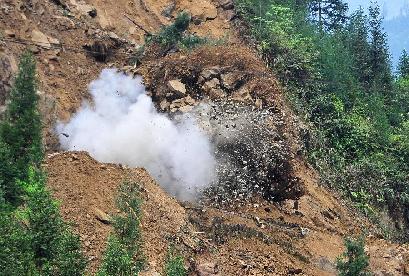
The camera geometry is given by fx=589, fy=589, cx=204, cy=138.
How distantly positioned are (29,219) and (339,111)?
73.7 feet

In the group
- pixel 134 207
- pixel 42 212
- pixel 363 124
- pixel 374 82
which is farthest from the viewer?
pixel 374 82

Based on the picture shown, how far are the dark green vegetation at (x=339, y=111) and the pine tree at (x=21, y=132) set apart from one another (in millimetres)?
14877

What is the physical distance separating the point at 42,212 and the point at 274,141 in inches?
600

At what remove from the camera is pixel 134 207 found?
17031 mm

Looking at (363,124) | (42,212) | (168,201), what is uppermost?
(363,124)

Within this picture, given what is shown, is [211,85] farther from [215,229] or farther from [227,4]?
[215,229]

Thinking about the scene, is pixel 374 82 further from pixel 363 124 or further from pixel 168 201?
pixel 168 201

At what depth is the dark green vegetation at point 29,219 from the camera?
14.1 m

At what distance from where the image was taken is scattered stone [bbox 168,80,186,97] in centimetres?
2981

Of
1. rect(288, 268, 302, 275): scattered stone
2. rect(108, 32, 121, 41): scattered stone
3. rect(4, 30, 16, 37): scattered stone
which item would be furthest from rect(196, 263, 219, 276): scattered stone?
rect(108, 32, 121, 41): scattered stone

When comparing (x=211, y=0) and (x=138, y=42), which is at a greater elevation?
(x=211, y=0)

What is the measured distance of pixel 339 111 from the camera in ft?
111

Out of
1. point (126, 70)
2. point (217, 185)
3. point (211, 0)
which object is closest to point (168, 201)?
point (217, 185)

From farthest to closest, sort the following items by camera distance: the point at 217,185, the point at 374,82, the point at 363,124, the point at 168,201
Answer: the point at 374,82, the point at 363,124, the point at 217,185, the point at 168,201
